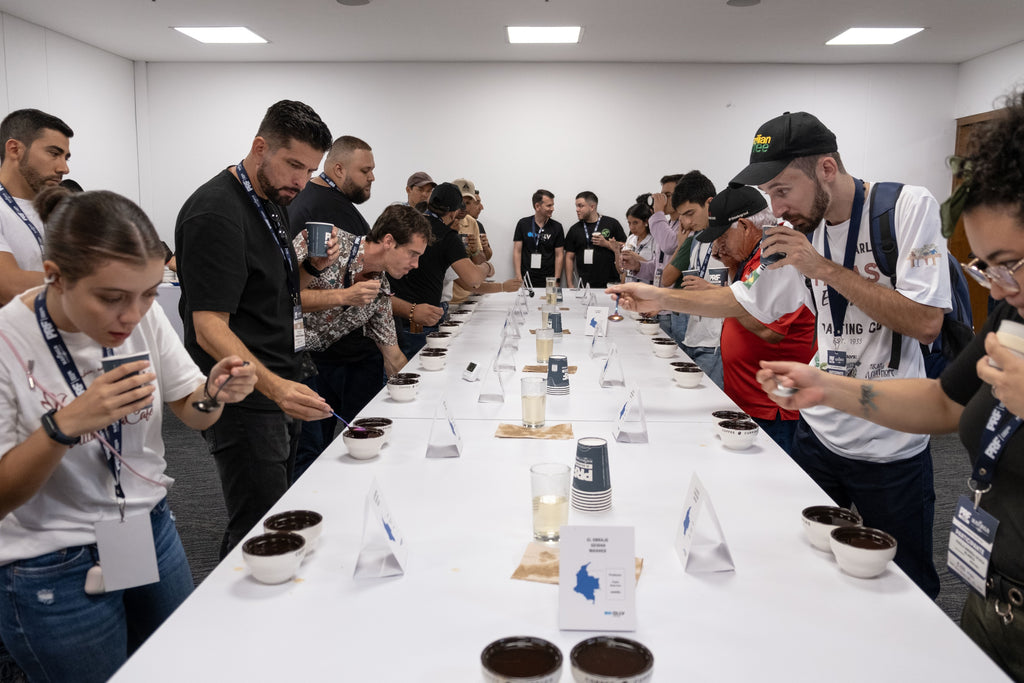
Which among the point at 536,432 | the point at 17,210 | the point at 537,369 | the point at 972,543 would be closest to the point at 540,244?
the point at 537,369

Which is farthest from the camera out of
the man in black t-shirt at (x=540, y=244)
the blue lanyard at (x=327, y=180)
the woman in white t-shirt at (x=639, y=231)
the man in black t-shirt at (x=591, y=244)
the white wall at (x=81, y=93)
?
the man in black t-shirt at (x=540, y=244)

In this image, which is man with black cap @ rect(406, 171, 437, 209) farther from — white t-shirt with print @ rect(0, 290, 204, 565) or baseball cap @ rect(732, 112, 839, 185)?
white t-shirt with print @ rect(0, 290, 204, 565)

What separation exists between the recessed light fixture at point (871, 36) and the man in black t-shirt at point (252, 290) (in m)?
6.69

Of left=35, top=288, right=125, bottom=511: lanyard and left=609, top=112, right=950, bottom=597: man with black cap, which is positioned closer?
left=35, top=288, right=125, bottom=511: lanyard

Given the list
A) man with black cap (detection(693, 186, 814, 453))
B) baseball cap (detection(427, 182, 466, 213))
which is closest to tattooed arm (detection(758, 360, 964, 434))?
man with black cap (detection(693, 186, 814, 453))

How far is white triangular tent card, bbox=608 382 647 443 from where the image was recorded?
2.07 meters

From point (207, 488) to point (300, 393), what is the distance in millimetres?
2369

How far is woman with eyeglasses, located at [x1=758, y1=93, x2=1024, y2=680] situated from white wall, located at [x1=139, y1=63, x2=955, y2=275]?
766 cm

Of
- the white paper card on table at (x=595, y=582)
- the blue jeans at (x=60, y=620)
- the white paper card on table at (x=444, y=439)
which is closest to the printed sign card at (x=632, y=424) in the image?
the white paper card on table at (x=444, y=439)

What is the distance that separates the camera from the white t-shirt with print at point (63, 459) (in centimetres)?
128

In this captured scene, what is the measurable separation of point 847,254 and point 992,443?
0.87m

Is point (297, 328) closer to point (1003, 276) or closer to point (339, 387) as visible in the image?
point (339, 387)

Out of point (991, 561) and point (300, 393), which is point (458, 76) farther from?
point (991, 561)

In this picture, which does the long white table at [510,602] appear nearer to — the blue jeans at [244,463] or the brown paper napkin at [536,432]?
the brown paper napkin at [536,432]
